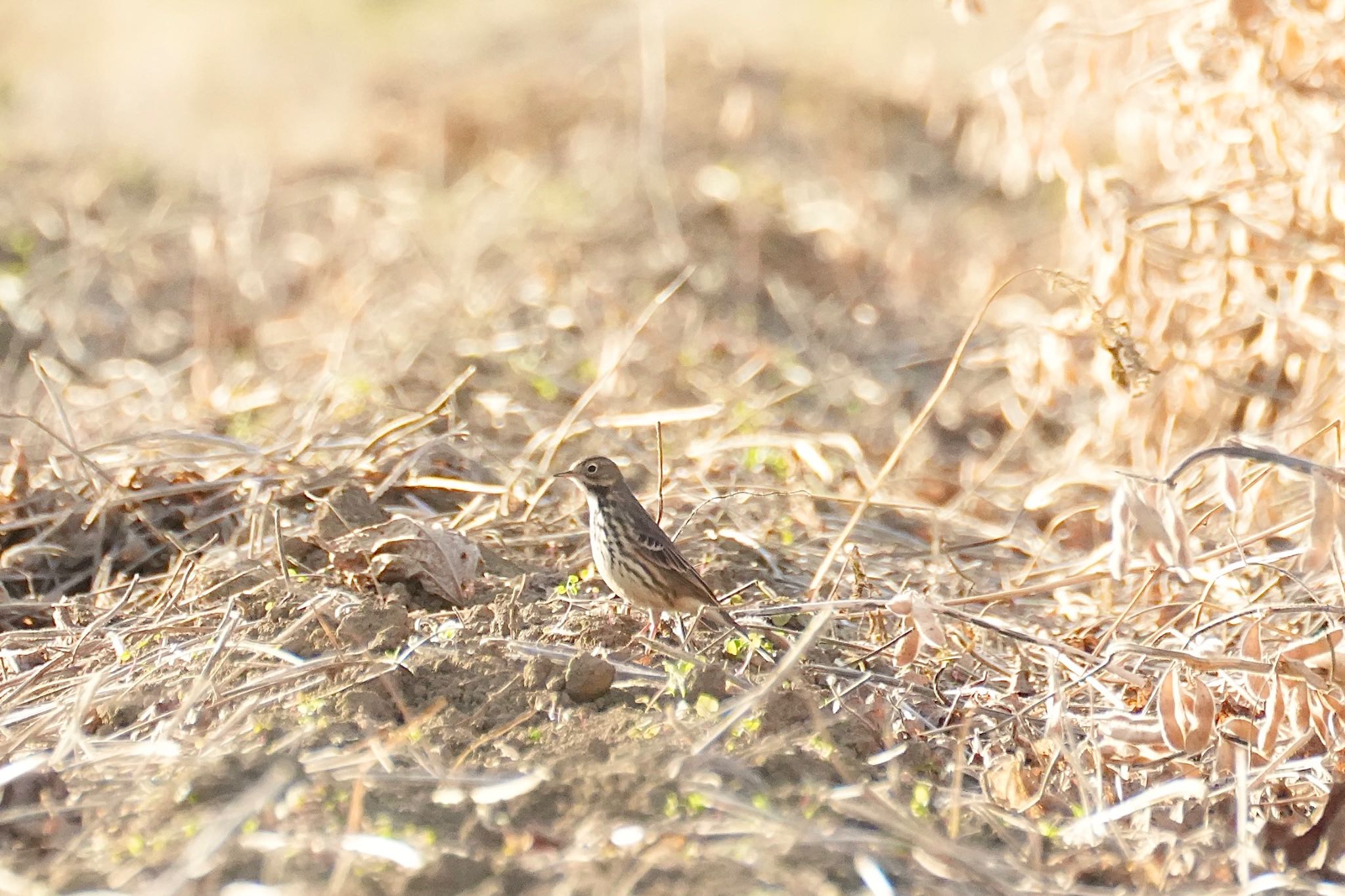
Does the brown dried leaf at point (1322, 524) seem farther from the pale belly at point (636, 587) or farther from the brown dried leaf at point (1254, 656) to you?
the pale belly at point (636, 587)

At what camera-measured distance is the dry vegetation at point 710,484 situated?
3.42 meters

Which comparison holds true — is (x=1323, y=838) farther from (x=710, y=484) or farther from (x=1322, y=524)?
(x=710, y=484)

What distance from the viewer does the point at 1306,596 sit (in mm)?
4973

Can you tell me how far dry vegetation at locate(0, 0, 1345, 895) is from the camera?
11.2 ft

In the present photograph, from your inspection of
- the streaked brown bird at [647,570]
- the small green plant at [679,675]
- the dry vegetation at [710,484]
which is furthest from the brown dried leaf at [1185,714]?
the streaked brown bird at [647,570]

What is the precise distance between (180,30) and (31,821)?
→ 54.9ft

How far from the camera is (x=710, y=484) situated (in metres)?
6.20

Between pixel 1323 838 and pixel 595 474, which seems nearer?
pixel 1323 838

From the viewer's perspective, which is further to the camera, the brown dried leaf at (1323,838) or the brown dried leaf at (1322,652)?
the brown dried leaf at (1322,652)

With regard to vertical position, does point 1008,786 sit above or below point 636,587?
below

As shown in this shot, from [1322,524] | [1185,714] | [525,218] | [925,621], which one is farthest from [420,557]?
[525,218]

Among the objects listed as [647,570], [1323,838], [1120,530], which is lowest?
[1323,838]

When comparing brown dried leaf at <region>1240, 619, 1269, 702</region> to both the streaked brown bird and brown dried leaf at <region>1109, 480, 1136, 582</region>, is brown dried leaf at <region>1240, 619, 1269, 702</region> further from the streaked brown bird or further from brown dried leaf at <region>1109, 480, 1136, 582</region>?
the streaked brown bird

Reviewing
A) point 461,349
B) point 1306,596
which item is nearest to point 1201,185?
point 1306,596
